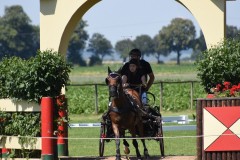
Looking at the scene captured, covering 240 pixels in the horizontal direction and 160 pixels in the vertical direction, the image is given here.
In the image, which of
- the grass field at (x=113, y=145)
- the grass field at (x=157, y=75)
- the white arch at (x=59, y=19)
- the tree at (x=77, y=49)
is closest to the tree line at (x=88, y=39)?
the tree at (x=77, y=49)

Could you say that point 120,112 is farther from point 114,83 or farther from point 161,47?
point 161,47

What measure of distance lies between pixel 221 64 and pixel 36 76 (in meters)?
3.21

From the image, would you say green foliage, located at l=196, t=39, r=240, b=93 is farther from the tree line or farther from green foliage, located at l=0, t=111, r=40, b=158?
the tree line

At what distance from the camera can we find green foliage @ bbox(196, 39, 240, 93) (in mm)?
14688

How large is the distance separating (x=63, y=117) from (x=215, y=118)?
108 inches

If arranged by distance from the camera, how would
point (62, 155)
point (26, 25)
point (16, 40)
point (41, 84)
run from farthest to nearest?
point (26, 25), point (16, 40), point (62, 155), point (41, 84)

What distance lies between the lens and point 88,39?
164 meters

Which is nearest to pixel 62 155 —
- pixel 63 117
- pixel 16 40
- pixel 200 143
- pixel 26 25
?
pixel 63 117

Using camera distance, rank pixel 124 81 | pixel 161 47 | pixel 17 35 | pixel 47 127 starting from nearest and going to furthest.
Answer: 1. pixel 47 127
2. pixel 124 81
3. pixel 17 35
4. pixel 161 47

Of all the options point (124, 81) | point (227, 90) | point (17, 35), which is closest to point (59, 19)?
point (124, 81)

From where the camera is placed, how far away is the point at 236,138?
14.1m

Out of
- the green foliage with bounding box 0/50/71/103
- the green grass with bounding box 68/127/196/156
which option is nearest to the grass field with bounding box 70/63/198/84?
the green grass with bounding box 68/127/196/156

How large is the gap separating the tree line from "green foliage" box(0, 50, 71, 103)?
101 metres

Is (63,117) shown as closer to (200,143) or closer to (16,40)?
(200,143)
